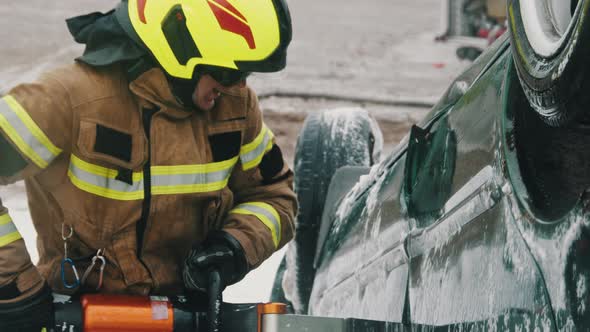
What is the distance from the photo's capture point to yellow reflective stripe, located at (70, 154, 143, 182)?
2.67m

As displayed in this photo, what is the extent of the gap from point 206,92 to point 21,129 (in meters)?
0.47

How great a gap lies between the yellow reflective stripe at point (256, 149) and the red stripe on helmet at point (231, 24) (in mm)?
455

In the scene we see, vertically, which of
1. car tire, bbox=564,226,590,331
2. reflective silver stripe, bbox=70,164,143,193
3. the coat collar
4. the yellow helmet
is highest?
the yellow helmet

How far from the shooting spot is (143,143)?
2727 millimetres

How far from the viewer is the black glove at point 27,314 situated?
2617mm

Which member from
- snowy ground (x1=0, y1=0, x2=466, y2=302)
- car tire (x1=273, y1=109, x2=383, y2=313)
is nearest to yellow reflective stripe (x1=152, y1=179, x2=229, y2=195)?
car tire (x1=273, y1=109, x2=383, y2=313)

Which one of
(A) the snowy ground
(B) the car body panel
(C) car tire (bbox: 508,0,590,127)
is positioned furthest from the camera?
(A) the snowy ground

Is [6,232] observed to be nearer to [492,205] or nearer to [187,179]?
[187,179]

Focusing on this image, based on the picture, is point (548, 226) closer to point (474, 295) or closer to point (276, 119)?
point (474, 295)

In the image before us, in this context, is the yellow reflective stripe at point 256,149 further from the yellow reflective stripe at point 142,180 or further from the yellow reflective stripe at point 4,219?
the yellow reflective stripe at point 4,219

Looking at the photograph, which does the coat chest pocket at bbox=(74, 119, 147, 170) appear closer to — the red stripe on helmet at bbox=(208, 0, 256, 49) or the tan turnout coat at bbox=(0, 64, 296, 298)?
the tan turnout coat at bbox=(0, 64, 296, 298)

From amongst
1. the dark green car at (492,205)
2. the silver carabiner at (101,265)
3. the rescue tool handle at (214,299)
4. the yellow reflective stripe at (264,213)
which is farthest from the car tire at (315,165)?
the silver carabiner at (101,265)

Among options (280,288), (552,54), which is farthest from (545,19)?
(280,288)

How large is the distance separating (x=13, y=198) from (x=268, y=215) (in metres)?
3.70
